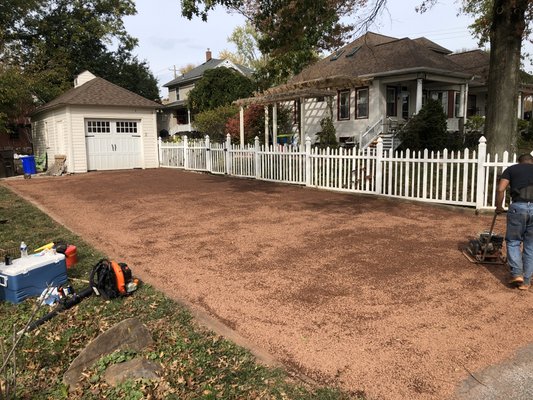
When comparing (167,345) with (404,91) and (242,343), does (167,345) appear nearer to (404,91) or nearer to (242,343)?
(242,343)

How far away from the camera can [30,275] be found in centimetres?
443

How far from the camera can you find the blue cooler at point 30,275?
14.3 feet

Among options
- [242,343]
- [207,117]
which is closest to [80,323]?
[242,343]

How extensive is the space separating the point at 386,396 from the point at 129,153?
62.4ft

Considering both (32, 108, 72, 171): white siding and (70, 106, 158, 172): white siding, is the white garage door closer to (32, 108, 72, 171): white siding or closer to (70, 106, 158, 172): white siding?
(70, 106, 158, 172): white siding

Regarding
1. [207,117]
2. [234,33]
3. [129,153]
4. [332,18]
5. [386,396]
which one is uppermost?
[234,33]

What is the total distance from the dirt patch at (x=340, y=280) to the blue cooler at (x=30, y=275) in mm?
981

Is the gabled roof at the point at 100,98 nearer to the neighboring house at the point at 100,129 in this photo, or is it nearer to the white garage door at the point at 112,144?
the neighboring house at the point at 100,129

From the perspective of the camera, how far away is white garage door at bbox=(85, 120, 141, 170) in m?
19.2

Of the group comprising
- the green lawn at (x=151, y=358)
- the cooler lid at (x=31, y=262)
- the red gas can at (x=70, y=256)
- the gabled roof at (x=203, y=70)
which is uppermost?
the gabled roof at (x=203, y=70)

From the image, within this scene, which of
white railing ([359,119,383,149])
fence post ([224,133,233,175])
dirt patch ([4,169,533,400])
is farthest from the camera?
white railing ([359,119,383,149])

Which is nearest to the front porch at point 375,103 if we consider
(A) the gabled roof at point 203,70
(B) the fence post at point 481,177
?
(B) the fence post at point 481,177

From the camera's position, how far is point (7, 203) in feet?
33.8

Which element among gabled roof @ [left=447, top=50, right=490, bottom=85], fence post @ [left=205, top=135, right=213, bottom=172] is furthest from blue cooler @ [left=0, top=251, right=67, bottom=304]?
gabled roof @ [left=447, top=50, right=490, bottom=85]
